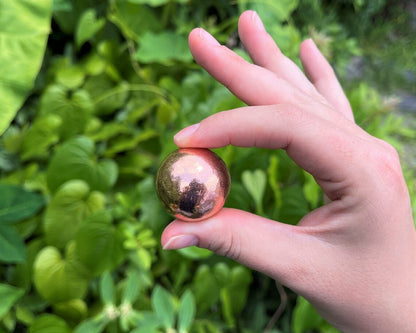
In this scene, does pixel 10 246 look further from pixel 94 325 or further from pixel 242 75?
pixel 242 75

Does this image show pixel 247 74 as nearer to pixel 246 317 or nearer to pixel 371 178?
pixel 371 178

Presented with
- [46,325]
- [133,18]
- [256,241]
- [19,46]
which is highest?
[133,18]

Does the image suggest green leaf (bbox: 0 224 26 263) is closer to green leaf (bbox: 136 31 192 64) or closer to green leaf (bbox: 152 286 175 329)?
green leaf (bbox: 152 286 175 329)

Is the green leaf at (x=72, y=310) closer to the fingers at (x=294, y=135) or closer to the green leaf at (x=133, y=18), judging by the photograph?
the fingers at (x=294, y=135)

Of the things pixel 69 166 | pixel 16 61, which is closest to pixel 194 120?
pixel 69 166

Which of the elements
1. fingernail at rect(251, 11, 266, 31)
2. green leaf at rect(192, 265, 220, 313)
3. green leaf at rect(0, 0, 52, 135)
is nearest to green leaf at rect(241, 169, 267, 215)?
green leaf at rect(192, 265, 220, 313)

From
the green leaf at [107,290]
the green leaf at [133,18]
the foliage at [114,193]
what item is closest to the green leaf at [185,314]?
the foliage at [114,193]

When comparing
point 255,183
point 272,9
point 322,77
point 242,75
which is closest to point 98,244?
point 255,183
